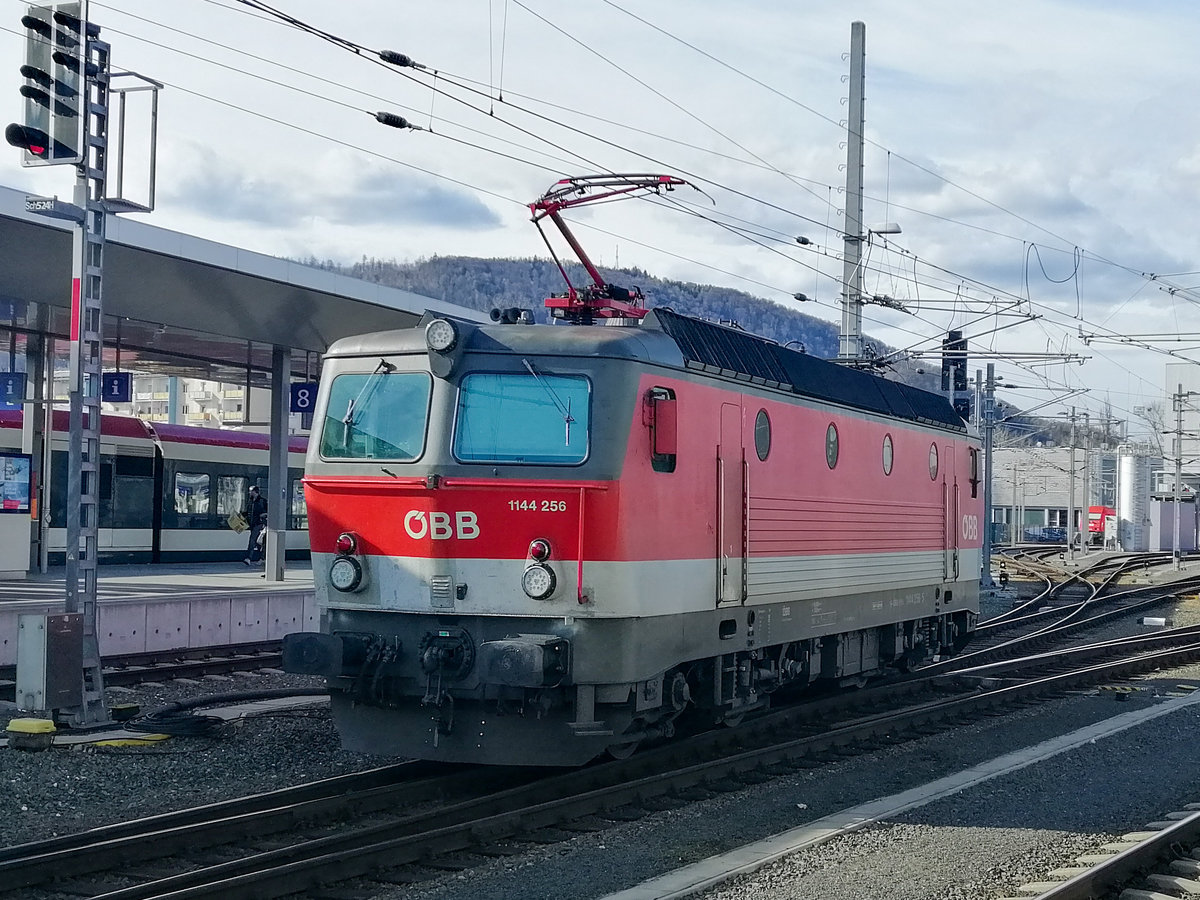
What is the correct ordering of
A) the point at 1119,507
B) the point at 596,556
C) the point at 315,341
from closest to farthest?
the point at 596,556
the point at 315,341
the point at 1119,507

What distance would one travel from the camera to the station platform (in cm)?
1703

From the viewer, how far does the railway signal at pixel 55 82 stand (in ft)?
39.6

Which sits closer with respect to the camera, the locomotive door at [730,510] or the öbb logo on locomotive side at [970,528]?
the locomotive door at [730,510]

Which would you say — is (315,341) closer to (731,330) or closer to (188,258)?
(188,258)

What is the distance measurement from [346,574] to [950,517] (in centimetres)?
943

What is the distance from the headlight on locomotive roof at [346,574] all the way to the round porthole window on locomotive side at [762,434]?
3.64 meters

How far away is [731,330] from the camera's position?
11.8 meters

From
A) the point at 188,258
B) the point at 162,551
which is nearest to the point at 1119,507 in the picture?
the point at 162,551

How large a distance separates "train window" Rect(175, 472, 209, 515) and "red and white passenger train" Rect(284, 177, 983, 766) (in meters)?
20.1

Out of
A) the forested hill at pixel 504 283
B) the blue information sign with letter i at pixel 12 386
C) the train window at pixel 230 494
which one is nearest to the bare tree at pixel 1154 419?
the train window at pixel 230 494

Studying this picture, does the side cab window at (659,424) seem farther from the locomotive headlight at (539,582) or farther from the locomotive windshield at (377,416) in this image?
the locomotive windshield at (377,416)

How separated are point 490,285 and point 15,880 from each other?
173 meters

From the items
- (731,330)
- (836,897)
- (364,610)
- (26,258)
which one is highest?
(26,258)

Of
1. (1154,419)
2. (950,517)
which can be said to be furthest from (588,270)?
(1154,419)
